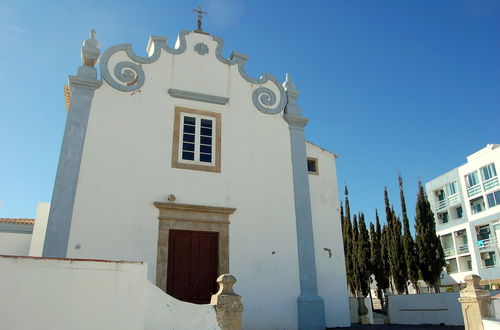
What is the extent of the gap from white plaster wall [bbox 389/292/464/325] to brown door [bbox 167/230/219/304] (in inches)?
298

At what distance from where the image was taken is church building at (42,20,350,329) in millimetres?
9672

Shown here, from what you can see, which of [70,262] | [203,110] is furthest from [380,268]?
[70,262]

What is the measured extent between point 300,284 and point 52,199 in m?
6.35

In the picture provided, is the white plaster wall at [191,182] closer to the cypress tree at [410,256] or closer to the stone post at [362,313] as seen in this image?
the stone post at [362,313]

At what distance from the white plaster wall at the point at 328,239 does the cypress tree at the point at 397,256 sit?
11.6 meters

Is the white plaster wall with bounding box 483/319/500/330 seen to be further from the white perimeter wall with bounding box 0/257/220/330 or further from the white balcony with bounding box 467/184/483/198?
the white balcony with bounding box 467/184/483/198

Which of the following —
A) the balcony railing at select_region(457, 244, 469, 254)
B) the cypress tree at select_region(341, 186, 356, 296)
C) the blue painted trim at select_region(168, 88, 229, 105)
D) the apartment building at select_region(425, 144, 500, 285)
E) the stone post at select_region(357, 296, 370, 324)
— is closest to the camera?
the blue painted trim at select_region(168, 88, 229, 105)

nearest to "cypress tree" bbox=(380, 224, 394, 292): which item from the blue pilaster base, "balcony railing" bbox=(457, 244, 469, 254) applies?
the blue pilaster base

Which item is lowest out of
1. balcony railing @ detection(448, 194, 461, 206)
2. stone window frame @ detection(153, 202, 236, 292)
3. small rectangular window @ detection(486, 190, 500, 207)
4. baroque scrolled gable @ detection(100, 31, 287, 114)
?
stone window frame @ detection(153, 202, 236, 292)

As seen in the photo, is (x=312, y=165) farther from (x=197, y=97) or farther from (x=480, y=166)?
(x=480, y=166)

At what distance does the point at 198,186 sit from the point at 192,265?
1962 millimetres

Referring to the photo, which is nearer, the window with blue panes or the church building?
the church building

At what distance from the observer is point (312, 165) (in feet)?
42.5

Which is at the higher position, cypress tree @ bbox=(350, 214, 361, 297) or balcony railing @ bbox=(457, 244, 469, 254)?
balcony railing @ bbox=(457, 244, 469, 254)
